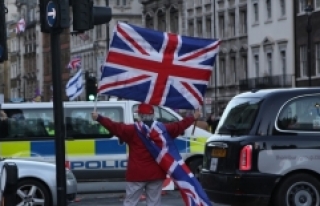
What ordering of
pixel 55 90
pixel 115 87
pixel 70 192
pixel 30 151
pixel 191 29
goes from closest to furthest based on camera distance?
pixel 55 90 → pixel 115 87 → pixel 70 192 → pixel 30 151 → pixel 191 29

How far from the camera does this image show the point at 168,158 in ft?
42.4

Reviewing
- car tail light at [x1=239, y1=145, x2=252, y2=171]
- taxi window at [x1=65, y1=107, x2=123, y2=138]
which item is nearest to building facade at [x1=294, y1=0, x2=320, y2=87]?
taxi window at [x1=65, y1=107, x2=123, y2=138]

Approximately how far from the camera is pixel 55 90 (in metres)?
11.7

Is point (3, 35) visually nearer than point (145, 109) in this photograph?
No

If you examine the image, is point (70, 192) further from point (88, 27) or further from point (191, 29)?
point (191, 29)

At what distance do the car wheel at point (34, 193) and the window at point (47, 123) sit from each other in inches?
198

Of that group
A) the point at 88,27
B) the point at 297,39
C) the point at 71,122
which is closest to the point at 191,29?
the point at 297,39

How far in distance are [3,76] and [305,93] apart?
143m

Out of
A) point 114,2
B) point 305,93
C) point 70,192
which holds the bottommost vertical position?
point 70,192

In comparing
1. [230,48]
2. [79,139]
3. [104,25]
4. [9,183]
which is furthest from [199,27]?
[9,183]

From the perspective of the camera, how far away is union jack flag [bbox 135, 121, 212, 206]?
504 inches

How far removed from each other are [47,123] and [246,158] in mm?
9012

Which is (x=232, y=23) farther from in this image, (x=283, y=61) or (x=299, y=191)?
(x=299, y=191)

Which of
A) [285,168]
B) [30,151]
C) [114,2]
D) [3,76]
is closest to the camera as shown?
[285,168]
